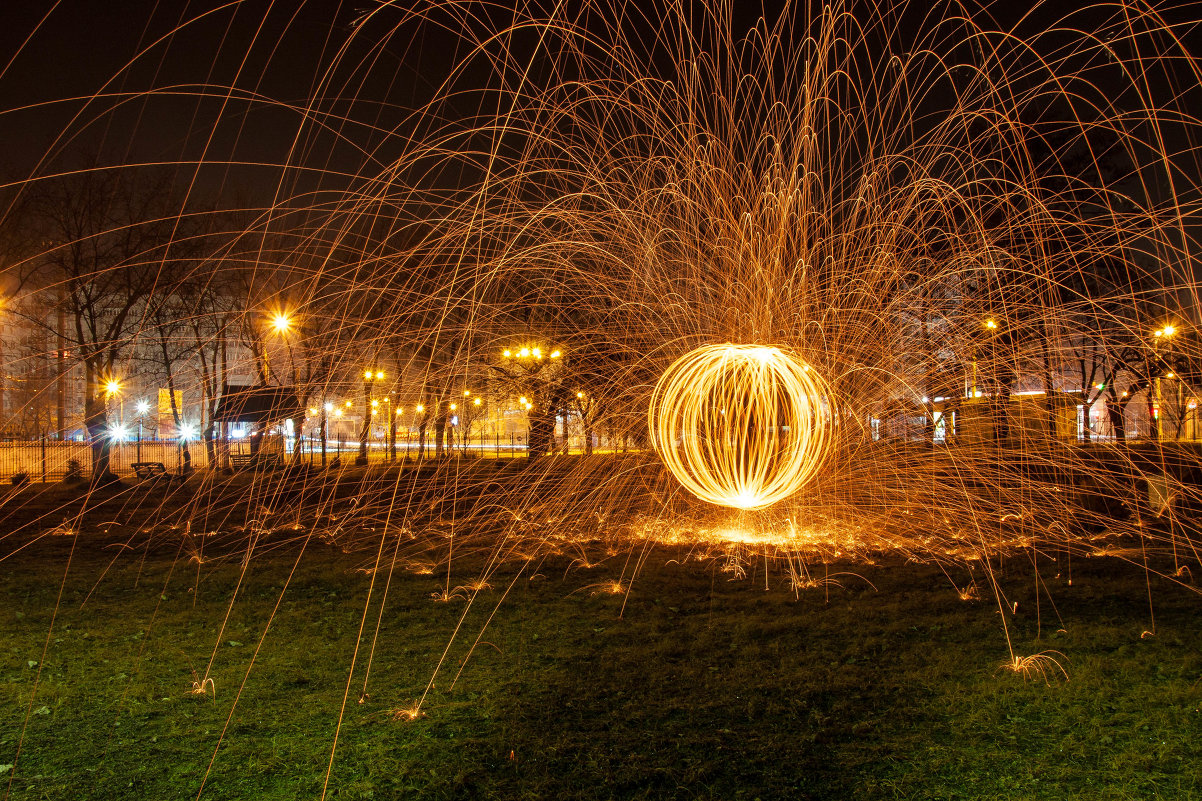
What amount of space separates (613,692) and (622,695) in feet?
0.23

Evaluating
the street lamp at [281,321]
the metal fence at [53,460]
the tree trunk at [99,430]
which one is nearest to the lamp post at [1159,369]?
the street lamp at [281,321]

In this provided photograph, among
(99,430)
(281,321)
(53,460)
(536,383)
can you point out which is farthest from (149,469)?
(281,321)

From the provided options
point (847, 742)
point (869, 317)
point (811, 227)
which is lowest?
point (847, 742)

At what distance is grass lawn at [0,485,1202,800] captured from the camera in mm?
3518

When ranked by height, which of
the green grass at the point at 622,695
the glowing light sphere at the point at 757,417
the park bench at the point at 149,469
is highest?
the glowing light sphere at the point at 757,417

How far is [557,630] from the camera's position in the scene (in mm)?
5977

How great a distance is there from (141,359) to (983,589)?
27081 millimetres

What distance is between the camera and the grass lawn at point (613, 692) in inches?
138

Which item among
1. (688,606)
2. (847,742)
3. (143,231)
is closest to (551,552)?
(688,606)

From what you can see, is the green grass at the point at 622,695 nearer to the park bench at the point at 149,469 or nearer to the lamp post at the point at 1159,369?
the lamp post at the point at 1159,369

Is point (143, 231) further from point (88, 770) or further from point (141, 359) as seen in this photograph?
point (88, 770)

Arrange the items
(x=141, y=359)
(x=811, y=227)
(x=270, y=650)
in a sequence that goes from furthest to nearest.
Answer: (x=141, y=359)
(x=811, y=227)
(x=270, y=650)

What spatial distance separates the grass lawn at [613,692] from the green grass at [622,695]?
0.02 metres

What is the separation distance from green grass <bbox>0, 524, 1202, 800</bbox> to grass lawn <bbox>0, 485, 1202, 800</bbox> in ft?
0.07
